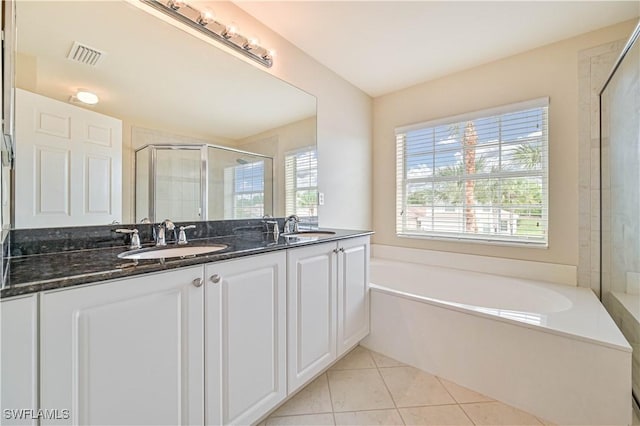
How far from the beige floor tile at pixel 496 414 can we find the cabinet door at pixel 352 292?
2.31 feet

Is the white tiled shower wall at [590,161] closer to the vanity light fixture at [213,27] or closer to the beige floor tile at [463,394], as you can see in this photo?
the beige floor tile at [463,394]

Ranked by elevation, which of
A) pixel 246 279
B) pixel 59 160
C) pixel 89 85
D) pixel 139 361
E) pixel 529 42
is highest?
pixel 529 42

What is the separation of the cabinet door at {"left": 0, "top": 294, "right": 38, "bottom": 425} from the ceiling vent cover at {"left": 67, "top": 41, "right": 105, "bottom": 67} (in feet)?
3.53

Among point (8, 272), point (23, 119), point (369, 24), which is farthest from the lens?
point (369, 24)

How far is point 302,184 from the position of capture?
230 centimetres

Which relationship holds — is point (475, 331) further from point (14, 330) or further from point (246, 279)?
point (14, 330)

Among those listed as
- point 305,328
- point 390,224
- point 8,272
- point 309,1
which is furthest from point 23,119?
point 390,224

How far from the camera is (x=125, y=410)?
2.78 ft

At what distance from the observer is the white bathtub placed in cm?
129

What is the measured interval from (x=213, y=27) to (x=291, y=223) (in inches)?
53.5

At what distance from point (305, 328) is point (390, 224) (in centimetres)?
191

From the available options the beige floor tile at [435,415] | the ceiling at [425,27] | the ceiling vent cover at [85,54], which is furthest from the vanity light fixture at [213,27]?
the beige floor tile at [435,415]

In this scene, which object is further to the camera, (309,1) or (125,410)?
(309,1)

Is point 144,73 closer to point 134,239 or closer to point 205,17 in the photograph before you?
point 205,17
